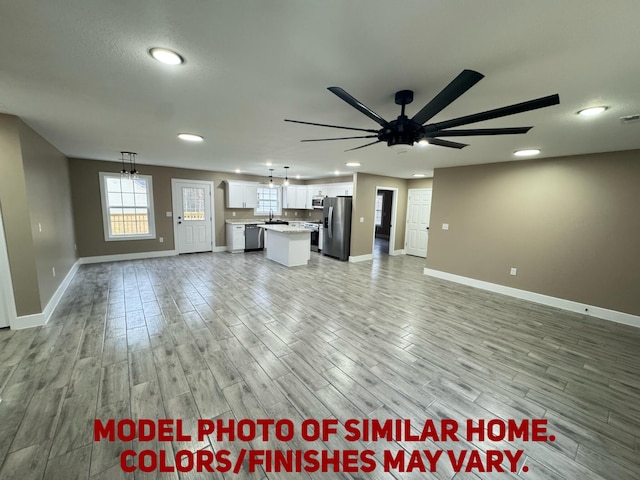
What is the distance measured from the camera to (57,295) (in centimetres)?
367

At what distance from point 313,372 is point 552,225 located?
4.55 m

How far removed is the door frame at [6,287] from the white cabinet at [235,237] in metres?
4.68

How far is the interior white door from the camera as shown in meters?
7.44

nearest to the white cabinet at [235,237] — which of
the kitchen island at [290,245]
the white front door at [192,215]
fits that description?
the white front door at [192,215]

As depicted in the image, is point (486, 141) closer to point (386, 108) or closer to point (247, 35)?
point (386, 108)

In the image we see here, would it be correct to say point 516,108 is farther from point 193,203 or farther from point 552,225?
point 193,203

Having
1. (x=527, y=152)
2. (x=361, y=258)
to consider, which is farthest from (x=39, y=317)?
(x=527, y=152)

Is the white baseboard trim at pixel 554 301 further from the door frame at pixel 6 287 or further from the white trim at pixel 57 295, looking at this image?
the door frame at pixel 6 287

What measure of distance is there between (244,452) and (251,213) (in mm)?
7347

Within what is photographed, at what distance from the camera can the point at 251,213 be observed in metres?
8.32

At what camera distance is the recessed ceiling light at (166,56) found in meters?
1.47

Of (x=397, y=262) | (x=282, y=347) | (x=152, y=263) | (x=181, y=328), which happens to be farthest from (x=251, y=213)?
(x=282, y=347)

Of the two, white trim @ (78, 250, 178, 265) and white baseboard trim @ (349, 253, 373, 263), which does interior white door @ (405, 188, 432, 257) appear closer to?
white baseboard trim @ (349, 253, 373, 263)

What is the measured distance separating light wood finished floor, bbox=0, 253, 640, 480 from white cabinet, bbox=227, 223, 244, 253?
3404mm
